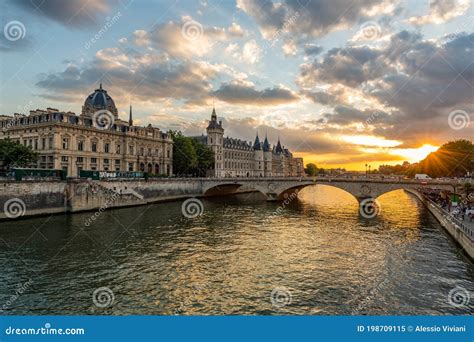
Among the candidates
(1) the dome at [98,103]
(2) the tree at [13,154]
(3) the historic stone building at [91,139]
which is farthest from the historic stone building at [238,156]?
(2) the tree at [13,154]

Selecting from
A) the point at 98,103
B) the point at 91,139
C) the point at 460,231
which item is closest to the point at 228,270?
the point at 460,231

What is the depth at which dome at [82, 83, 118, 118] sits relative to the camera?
3509 inches

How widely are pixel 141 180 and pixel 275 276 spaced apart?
1916 inches

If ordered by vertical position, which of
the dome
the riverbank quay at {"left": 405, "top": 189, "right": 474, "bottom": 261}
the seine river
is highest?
the dome

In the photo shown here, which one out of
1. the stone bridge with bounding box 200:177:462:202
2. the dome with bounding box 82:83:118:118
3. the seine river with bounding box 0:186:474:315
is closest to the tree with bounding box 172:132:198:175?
the stone bridge with bounding box 200:177:462:202

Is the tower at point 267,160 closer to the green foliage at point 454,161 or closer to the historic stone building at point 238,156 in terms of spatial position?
the historic stone building at point 238,156

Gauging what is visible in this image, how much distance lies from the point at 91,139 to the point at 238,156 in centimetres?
7544

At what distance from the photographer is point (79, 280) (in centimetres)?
1847

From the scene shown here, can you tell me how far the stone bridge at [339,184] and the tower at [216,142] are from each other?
41961mm

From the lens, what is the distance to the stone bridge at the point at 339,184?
166 feet

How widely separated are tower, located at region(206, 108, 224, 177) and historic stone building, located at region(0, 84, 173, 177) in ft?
101

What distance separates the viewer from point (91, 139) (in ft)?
233

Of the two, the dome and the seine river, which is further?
the dome

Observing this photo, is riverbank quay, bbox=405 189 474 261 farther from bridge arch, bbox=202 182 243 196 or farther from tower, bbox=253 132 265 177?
tower, bbox=253 132 265 177
